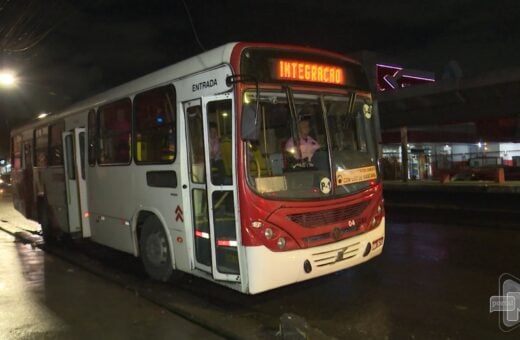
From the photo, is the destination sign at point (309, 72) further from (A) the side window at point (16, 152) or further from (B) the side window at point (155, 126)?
(A) the side window at point (16, 152)

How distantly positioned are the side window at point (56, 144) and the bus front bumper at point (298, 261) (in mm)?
6566

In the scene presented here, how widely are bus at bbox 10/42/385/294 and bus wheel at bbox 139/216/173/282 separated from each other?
0.7 inches

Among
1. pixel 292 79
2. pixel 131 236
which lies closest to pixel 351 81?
pixel 292 79

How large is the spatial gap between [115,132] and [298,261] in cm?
407

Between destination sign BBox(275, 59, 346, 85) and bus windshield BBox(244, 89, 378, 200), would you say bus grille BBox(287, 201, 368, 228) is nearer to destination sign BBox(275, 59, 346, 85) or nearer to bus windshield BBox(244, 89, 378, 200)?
bus windshield BBox(244, 89, 378, 200)

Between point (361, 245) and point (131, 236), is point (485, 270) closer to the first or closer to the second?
point (361, 245)

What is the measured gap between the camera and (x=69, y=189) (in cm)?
1018

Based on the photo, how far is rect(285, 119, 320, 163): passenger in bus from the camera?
605 cm

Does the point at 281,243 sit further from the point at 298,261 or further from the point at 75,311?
the point at 75,311

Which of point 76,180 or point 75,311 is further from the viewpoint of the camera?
point 76,180

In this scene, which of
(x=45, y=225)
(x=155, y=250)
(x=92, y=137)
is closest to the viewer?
(x=155, y=250)

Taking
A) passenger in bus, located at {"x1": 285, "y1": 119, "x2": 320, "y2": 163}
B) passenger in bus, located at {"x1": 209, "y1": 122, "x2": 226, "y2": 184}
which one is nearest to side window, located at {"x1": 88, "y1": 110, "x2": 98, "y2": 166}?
passenger in bus, located at {"x1": 209, "y1": 122, "x2": 226, "y2": 184}

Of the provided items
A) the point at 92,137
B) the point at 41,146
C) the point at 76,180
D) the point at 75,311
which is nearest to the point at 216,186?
the point at 75,311

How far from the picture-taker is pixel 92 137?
916cm
